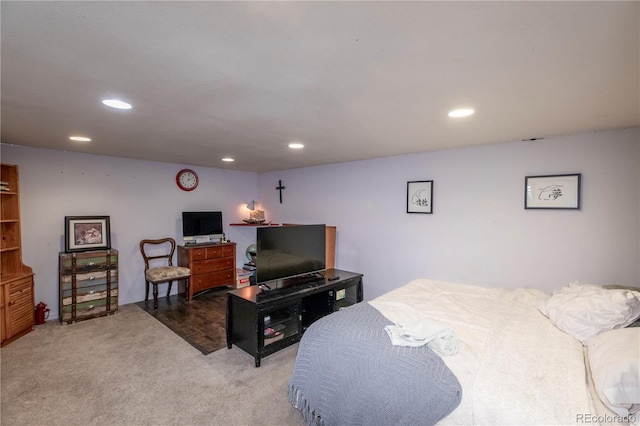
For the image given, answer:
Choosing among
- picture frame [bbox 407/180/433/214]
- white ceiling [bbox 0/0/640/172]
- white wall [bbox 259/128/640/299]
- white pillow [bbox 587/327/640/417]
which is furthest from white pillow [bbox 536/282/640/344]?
picture frame [bbox 407/180/433/214]

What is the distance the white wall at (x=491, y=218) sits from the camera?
257 cm

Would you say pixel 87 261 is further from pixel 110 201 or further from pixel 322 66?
pixel 322 66

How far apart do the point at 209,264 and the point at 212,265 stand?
58 mm

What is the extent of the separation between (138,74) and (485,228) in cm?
334

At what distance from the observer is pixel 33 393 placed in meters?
2.36

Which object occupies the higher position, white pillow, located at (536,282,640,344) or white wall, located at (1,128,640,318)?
white wall, located at (1,128,640,318)

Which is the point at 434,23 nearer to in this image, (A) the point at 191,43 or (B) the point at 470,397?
(A) the point at 191,43

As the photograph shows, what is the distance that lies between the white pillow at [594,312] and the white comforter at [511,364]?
0.24 ft

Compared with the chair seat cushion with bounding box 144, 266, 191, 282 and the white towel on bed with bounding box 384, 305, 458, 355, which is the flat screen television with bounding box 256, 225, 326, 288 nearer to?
the white towel on bed with bounding box 384, 305, 458, 355

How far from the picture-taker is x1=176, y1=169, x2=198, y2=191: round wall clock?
5.03 meters

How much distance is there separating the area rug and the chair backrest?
1.87 ft

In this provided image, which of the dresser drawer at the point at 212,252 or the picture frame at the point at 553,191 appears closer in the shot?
the picture frame at the point at 553,191

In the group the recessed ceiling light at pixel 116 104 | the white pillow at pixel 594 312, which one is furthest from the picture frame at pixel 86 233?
the white pillow at pixel 594 312

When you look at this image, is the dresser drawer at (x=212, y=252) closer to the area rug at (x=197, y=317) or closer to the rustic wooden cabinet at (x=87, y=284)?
the area rug at (x=197, y=317)
